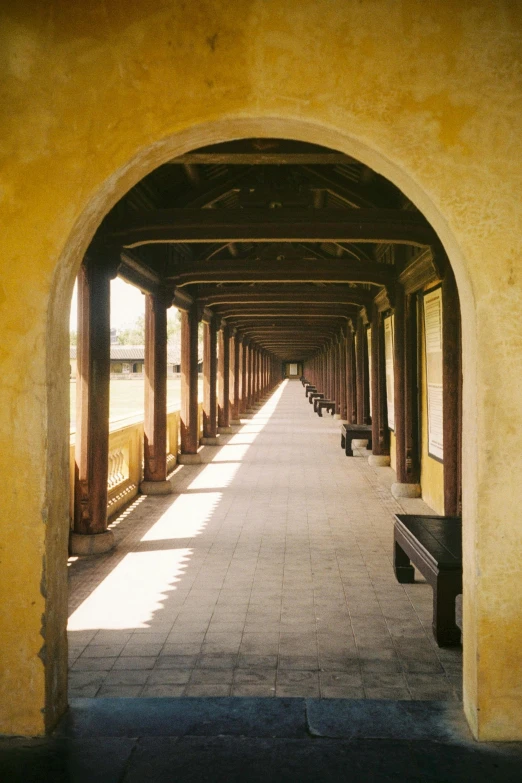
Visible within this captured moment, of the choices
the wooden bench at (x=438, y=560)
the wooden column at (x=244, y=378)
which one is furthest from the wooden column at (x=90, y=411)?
the wooden column at (x=244, y=378)

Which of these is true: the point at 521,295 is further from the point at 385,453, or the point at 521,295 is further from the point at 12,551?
the point at 385,453

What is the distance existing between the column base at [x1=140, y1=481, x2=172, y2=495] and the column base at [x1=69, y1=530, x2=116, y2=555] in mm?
3095

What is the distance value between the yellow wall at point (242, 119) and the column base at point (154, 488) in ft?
22.7

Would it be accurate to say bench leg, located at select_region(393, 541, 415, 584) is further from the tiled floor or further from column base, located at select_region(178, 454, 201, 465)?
column base, located at select_region(178, 454, 201, 465)

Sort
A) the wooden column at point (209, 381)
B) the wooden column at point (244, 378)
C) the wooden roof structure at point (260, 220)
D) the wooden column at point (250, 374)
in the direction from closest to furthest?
the wooden roof structure at point (260, 220)
the wooden column at point (209, 381)
the wooden column at point (244, 378)
the wooden column at point (250, 374)

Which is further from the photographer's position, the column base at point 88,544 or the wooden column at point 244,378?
the wooden column at point 244,378

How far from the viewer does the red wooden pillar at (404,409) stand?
32.7 ft

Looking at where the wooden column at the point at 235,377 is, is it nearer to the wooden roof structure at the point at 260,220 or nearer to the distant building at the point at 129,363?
the wooden roof structure at the point at 260,220

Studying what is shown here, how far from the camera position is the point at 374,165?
346 centimetres

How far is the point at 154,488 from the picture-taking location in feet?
33.4

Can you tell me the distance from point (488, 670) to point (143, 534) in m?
5.31

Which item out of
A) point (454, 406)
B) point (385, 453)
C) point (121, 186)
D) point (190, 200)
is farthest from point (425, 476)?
point (121, 186)

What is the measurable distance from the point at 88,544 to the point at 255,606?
94.8 inches

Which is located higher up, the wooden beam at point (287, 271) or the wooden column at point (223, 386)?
the wooden beam at point (287, 271)
